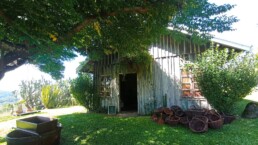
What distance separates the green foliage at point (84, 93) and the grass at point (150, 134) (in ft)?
12.3

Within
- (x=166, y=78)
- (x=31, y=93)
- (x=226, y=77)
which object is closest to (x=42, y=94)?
(x=31, y=93)

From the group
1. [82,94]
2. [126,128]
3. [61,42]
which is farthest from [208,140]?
[82,94]

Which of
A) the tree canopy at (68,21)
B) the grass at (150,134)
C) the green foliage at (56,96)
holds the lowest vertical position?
the grass at (150,134)

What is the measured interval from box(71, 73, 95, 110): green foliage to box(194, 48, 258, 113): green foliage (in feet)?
22.7

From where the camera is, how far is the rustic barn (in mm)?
9586

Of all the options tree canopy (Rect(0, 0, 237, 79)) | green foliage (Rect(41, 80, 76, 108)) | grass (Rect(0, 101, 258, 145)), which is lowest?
grass (Rect(0, 101, 258, 145))

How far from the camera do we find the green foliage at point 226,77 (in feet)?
25.8

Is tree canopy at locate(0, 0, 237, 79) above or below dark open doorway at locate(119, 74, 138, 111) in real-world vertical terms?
above

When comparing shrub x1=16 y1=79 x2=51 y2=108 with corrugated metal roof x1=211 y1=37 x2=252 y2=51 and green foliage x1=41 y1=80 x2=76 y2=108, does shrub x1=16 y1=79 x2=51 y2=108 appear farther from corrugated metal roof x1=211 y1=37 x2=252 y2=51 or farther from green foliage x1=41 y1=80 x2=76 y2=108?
corrugated metal roof x1=211 y1=37 x2=252 y2=51

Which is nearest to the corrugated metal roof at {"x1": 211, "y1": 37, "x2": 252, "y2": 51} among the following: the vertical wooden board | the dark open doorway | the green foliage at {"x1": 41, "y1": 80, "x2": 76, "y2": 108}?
the vertical wooden board

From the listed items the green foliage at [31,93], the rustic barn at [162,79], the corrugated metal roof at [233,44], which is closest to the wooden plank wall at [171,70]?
the rustic barn at [162,79]

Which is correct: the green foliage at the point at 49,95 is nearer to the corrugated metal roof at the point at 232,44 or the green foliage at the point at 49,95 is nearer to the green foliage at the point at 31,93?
the green foliage at the point at 31,93

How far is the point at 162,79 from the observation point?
10594 millimetres

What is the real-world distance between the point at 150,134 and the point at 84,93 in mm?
6610
